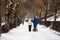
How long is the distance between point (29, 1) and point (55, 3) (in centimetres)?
7998

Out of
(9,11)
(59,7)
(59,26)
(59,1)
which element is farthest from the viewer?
(59,7)

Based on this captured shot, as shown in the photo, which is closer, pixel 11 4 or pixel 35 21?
pixel 35 21

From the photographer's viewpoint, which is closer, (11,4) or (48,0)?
(11,4)

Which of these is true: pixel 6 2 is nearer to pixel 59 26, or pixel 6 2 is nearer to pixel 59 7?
pixel 59 26

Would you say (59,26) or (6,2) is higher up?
(6,2)

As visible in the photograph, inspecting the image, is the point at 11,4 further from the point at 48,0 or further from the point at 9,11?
the point at 48,0

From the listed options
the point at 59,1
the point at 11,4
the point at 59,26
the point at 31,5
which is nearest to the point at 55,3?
the point at 59,1

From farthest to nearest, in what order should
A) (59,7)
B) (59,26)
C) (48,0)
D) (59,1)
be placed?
1. (48,0)
2. (59,7)
3. (59,1)
4. (59,26)

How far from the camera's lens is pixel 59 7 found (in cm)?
4406

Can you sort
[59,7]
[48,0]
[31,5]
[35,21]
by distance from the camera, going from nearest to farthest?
[35,21]
[59,7]
[48,0]
[31,5]

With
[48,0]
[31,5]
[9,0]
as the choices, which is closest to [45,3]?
[48,0]

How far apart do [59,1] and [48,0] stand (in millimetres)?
15097

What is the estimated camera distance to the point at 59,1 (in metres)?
41.2

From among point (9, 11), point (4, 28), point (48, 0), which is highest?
point (48, 0)
